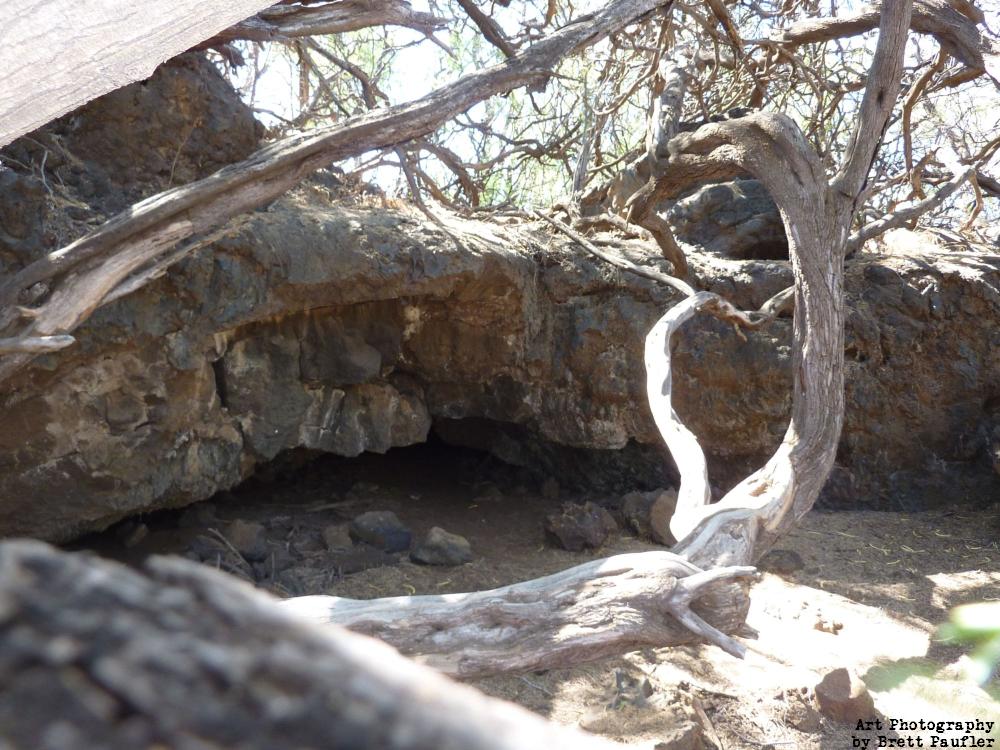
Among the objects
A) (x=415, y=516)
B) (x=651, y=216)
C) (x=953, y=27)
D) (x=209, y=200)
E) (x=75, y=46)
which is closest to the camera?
(x=75, y=46)

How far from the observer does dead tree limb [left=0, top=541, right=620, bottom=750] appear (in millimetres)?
398

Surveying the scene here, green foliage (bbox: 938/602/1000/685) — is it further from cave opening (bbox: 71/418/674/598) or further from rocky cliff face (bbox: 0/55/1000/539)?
cave opening (bbox: 71/418/674/598)

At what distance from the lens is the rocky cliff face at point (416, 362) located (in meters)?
4.24

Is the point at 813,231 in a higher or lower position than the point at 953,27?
lower

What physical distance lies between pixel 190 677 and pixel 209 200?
3.27m

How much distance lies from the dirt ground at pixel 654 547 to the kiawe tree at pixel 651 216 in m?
0.71

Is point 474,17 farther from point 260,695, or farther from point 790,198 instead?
point 260,695

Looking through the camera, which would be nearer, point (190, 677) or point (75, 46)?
point (190, 677)

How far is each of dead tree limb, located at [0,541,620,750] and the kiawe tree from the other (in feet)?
6.70

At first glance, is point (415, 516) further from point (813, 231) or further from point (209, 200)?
point (813, 231)

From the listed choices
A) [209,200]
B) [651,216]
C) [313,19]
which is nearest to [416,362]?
[651,216]

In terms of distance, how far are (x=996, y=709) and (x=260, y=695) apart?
394 cm

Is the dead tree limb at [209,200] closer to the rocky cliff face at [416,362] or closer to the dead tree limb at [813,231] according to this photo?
the rocky cliff face at [416,362]

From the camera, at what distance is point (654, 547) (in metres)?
5.40
